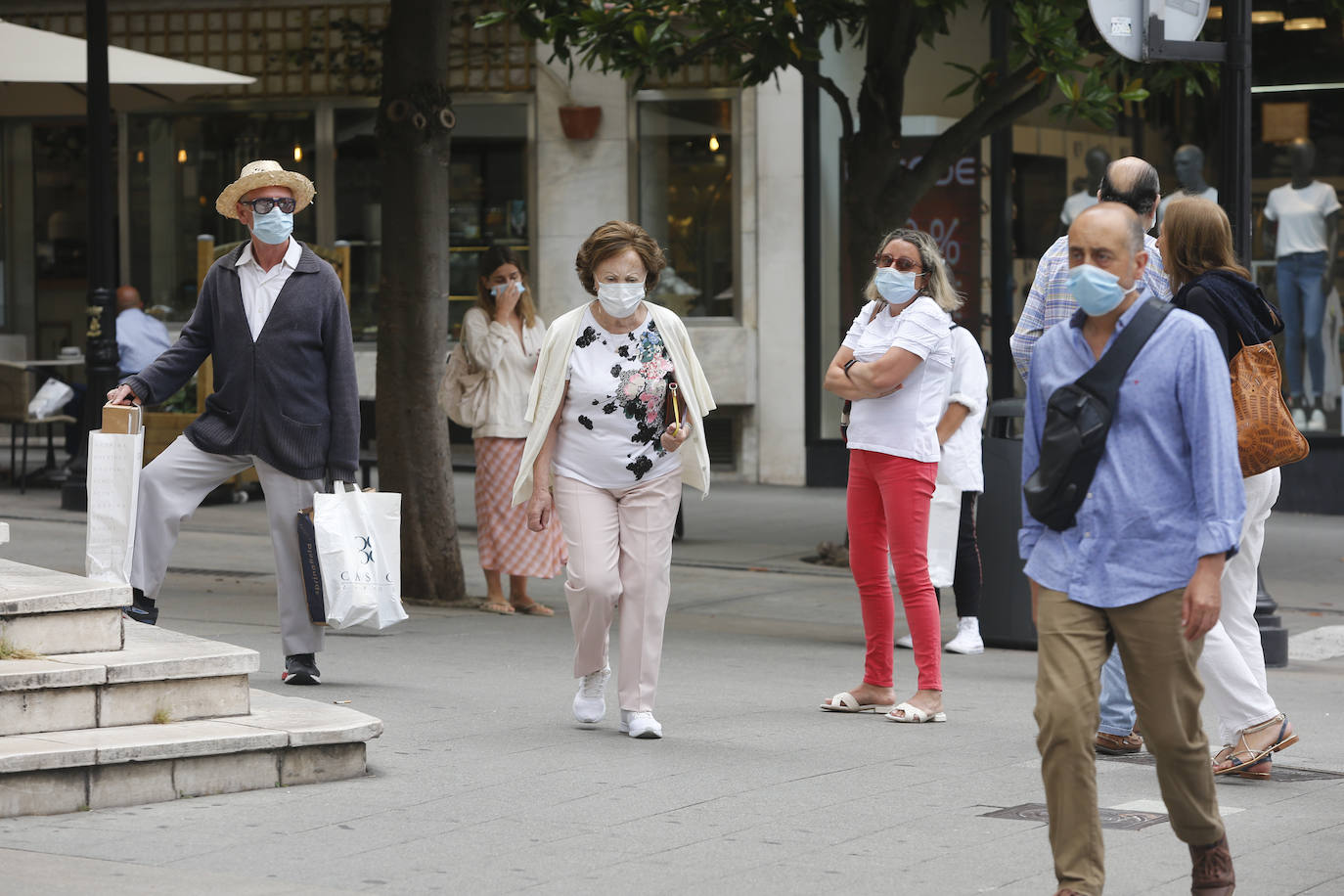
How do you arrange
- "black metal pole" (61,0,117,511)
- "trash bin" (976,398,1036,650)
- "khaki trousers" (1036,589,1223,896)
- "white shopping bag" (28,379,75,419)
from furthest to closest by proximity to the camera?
"white shopping bag" (28,379,75,419) < "black metal pole" (61,0,117,511) < "trash bin" (976,398,1036,650) < "khaki trousers" (1036,589,1223,896)

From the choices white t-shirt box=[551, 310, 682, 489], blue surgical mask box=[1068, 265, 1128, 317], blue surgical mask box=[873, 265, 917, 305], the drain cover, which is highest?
blue surgical mask box=[873, 265, 917, 305]

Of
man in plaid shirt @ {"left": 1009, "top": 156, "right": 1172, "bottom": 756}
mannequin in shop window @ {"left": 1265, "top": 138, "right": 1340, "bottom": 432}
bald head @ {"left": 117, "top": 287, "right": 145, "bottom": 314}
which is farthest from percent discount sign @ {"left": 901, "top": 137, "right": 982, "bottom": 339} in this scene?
man in plaid shirt @ {"left": 1009, "top": 156, "right": 1172, "bottom": 756}

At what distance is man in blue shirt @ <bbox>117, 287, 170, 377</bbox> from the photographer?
15.5 meters

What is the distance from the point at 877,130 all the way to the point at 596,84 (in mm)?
6191

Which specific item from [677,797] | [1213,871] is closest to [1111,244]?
[1213,871]

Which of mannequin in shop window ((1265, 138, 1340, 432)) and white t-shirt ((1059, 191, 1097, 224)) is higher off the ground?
white t-shirt ((1059, 191, 1097, 224))

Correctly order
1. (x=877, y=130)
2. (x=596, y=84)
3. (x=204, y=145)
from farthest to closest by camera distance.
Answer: (x=204, y=145) → (x=596, y=84) → (x=877, y=130)

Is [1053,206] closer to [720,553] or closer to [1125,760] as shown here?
[720,553]

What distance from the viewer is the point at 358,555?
7363mm

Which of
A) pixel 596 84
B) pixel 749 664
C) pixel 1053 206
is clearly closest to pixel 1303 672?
pixel 749 664

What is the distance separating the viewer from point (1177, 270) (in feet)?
20.4

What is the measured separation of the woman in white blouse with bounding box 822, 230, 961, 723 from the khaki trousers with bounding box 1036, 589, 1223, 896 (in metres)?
2.73

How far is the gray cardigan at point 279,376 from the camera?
293 inches

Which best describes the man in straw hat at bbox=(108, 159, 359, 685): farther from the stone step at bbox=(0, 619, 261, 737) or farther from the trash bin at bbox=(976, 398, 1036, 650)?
the trash bin at bbox=(976, 398, 1036, 650)
